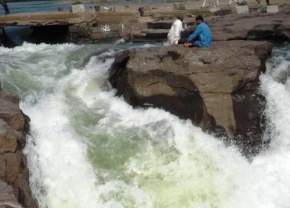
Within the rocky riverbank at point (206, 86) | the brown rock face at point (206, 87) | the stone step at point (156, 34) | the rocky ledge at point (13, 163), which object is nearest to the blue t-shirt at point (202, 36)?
the rocky riverbank at point (206, 86)

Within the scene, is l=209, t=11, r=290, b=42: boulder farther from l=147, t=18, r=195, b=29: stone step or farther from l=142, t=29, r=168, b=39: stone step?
l=142, t=29, r=168, b=39: stone step

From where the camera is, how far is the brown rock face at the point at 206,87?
11766 mm

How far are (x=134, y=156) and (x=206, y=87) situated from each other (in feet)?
7.71

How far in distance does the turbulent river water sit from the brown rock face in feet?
1.04

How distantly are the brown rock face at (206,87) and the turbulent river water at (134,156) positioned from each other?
1.04 ft

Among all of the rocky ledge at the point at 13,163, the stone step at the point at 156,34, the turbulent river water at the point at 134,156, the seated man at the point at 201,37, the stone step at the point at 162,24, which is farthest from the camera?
the stone step at the point at 162,24

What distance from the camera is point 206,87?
38.7ft

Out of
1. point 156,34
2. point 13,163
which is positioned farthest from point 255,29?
point 13,163

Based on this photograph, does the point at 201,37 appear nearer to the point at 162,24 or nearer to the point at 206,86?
the point at 206,86

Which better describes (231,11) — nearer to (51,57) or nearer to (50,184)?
(51,57)

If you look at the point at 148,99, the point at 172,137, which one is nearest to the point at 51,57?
the point at 148,99

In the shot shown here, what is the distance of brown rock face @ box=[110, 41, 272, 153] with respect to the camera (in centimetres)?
1177

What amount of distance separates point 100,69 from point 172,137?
369cm

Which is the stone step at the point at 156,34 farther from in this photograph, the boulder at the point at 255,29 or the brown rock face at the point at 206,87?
the brown rock face at the point at 206,87
